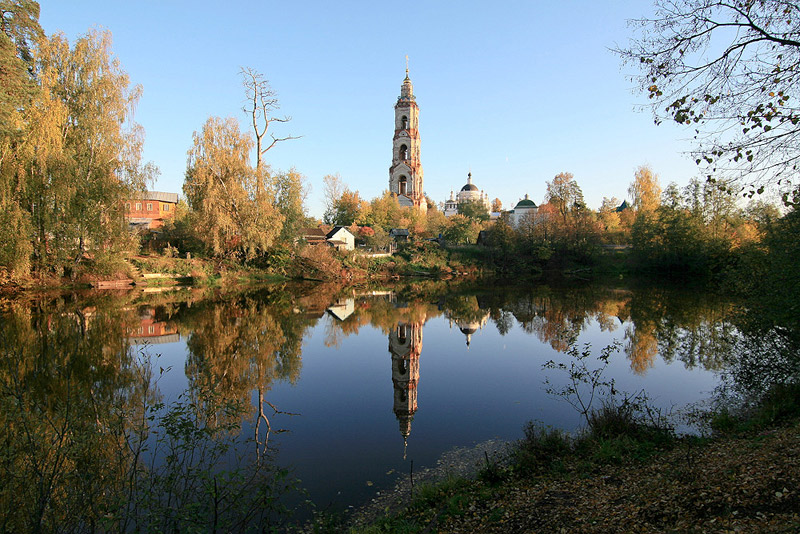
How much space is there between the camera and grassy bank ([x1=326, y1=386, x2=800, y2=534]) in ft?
13.7

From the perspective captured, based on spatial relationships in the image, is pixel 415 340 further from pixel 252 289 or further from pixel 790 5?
pixel 252 289

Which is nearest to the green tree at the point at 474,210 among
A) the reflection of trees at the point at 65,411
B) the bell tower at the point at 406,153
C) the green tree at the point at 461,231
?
the bell tower at the point at 406,153

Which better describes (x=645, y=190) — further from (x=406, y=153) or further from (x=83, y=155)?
(x=83, y=155)

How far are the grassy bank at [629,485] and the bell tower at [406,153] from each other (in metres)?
64.1

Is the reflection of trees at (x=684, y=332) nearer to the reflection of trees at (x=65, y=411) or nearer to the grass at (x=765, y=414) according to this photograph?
the grass at (x=765, y=414)

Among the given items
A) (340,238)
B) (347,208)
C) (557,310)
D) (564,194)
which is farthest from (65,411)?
(347,208)

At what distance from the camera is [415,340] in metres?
16.4

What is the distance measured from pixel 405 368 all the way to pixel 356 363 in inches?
63.8

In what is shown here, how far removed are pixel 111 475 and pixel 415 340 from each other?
38.0ft

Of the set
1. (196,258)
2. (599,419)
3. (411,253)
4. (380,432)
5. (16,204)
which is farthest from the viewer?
(411,253)

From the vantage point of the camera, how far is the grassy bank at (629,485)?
13.7 feet

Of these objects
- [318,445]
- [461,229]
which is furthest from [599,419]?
[461,229]

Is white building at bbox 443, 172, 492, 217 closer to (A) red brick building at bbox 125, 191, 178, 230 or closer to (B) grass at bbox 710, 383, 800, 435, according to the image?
(A) red brick building at bbox 125, 191, 178, 230

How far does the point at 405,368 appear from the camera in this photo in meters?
12.7
